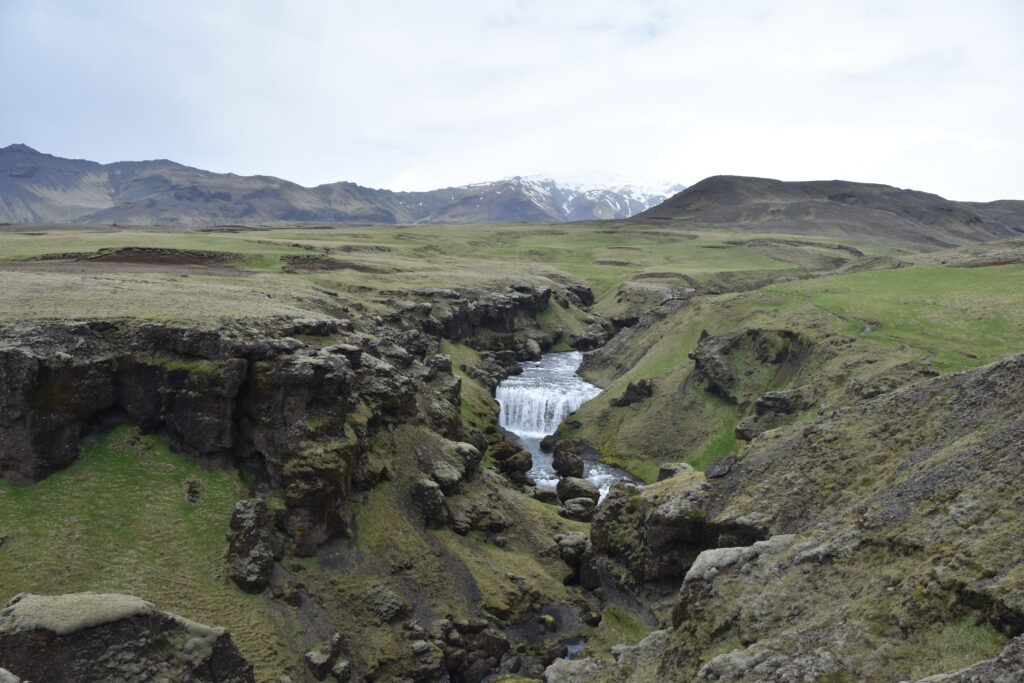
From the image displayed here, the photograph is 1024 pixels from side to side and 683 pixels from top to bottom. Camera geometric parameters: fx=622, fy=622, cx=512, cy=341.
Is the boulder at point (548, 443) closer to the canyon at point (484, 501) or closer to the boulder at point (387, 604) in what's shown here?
the canyon at point (484, 501)

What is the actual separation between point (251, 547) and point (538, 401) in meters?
Answer: 43.4

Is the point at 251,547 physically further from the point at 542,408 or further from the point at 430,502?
the point at 542,408

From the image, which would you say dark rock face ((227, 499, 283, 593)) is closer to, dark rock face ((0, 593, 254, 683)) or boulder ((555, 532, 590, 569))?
dark rock face ((0, 593, 254, 683))

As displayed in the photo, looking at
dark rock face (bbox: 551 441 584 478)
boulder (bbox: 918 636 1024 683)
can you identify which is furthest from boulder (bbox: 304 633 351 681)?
dark rock face (bbox: 551 441 584 478)

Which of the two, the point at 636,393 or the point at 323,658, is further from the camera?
the point at 636,393

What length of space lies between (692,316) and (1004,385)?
174ft

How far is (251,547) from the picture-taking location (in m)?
28.1

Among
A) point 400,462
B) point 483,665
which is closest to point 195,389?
point 400,462

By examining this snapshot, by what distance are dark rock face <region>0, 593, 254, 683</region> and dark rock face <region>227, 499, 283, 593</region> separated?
273 inches

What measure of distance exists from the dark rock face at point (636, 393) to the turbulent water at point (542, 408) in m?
7.08

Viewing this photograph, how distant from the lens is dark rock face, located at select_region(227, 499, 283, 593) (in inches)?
1073

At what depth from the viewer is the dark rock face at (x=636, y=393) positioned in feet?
203

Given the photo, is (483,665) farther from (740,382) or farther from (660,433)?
(740,382)

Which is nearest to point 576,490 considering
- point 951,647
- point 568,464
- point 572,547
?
point 568,464
